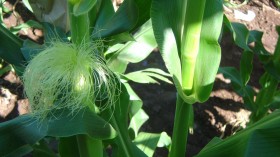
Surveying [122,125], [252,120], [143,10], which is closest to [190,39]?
[143,10]

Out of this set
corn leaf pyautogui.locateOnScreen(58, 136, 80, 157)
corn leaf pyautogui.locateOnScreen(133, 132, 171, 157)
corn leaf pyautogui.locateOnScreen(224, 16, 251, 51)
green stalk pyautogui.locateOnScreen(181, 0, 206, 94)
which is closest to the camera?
green stalk pyautogui.locateOnScreen(181, 0, 206, 94)

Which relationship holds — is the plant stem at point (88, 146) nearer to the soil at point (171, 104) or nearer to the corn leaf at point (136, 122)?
the corn leaf at point (136, 122)

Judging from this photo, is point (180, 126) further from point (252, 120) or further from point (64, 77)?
point (252, 120)

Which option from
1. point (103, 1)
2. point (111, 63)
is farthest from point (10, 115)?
point (103, 1)

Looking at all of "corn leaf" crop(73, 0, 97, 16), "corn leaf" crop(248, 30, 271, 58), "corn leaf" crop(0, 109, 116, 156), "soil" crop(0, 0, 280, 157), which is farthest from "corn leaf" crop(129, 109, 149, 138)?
"corn leaf" crop(73, 0, 97, 16)

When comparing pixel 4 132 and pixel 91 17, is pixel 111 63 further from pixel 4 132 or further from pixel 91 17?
pixel 4 132

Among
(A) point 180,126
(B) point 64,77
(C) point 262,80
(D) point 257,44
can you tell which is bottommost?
(C) point 262,80

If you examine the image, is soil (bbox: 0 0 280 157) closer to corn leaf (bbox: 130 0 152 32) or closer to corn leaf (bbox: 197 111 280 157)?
corn leaf (bbox: 130 0 152 32)
